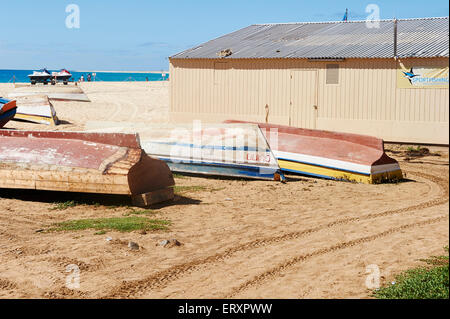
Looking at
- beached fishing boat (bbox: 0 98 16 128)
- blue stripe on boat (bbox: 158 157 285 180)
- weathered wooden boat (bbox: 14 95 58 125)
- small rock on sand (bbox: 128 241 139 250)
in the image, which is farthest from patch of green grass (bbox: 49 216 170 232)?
weathered wooden boat (bbox: 14 95 58 125)

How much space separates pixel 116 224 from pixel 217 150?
16.2 ft

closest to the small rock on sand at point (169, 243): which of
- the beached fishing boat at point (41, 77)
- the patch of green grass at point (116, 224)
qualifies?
the patch of green grass at point (116, 224)

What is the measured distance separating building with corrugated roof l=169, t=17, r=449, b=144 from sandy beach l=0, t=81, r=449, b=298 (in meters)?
6.06

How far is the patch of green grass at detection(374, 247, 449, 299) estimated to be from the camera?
563cm

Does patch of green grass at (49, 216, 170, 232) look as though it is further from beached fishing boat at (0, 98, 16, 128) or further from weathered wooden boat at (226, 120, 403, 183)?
beached fishing boat at (0, 98, 16, 128)

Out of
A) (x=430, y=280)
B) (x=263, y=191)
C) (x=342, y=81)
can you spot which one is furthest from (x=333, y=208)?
(x=342, y=81)

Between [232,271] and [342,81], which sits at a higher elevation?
[342,81]

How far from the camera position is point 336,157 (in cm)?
1362

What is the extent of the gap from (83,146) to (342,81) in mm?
11043

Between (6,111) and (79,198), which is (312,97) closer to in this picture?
(79,198)

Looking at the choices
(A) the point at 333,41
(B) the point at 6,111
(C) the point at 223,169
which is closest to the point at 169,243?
(C) the point at 223,169

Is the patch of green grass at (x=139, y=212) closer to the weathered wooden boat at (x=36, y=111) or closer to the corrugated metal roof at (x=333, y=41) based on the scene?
the corrugated metal roof at (x=333, y=41)

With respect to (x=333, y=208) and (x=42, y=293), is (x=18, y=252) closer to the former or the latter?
(x=42, y=293)
